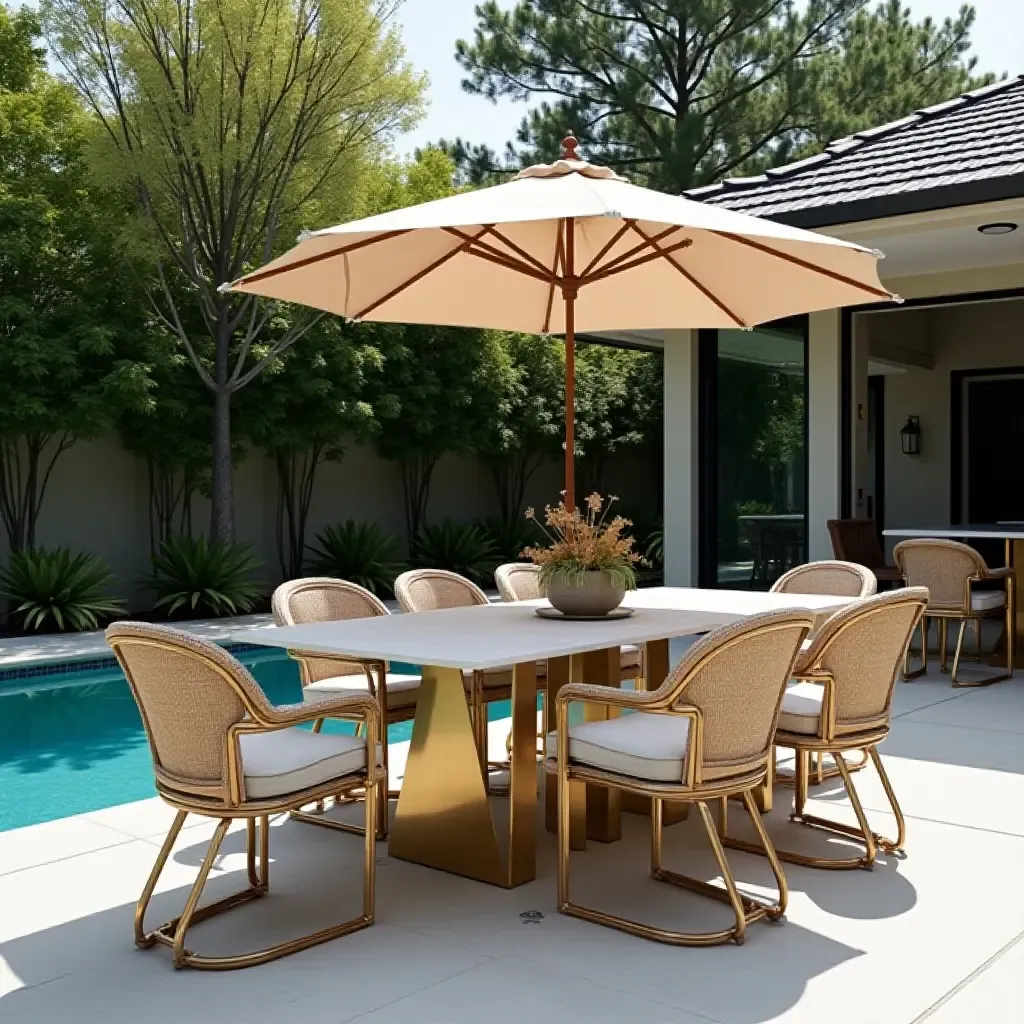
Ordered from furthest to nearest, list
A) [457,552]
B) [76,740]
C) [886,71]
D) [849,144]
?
[886,71] → [457,552] → [849,144] → [76,740]

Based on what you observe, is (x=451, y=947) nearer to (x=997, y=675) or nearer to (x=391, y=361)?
(x=997, y=675)

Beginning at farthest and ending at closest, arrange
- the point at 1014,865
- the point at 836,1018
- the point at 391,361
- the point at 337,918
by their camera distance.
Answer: the point at 391,361 < the point at 1014,865 < the point at 337,918 < the point at 836,1018

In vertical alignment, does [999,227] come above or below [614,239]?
above

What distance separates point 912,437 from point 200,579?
7810 millimetres

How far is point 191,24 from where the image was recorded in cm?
1036

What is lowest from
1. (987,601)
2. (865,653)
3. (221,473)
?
(987,601)

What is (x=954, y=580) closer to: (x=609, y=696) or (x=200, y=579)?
(x=609, y=696)

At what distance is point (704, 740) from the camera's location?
3.12 meters

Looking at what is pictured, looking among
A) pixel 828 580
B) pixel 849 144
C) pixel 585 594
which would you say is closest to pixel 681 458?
pixel 849 144

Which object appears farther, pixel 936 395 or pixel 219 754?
pixel 936 395

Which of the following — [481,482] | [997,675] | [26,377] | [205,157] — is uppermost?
[205,157]

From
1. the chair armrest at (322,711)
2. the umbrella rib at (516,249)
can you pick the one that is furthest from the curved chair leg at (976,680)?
the chair armrest at (322,711)

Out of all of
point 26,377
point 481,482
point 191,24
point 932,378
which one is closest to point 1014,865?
point 26,377

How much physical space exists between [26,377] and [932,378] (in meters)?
→ 9.33
